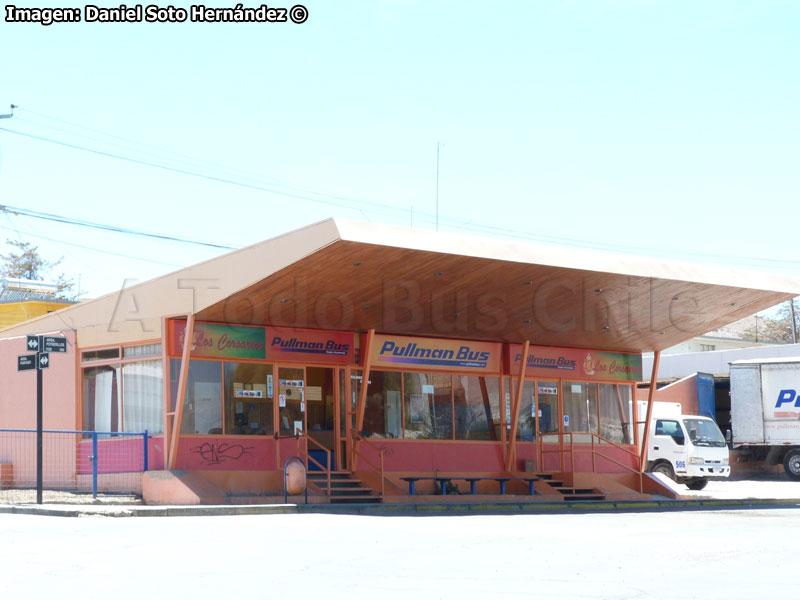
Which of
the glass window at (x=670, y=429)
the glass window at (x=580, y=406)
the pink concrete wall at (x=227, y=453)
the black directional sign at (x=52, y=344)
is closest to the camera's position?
the black directional sign at (x=52, y=344)

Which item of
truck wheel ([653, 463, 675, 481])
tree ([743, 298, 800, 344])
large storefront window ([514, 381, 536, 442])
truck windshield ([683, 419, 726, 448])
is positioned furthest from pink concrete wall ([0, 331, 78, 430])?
tree ([743, 298, 800, 344])

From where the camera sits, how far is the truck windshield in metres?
31.6

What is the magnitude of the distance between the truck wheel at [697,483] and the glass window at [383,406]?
11036 millimetres

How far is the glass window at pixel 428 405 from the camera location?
24.9 m

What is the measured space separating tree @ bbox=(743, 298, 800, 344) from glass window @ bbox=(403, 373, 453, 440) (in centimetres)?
6578

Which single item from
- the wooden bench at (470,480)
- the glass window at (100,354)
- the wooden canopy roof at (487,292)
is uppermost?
the wooden canopy roof at (487,292)

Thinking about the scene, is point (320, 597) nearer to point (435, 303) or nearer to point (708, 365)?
point (435, 303)

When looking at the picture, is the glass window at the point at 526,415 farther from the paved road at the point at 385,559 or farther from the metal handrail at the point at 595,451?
the paved road at the point at 385,559

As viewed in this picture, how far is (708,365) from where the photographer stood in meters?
45.1

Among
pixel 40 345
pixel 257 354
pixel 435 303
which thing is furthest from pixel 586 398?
pixel 40 345

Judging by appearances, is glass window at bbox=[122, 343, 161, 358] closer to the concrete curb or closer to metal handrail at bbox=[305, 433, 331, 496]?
metal handrail at bbox=[305, 433, 331, 496]

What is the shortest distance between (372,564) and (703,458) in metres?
22.2

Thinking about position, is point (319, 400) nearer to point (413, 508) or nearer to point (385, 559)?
point (413, 508)

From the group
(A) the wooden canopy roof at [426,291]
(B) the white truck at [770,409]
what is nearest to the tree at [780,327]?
(B) the white truck at [770,409]
